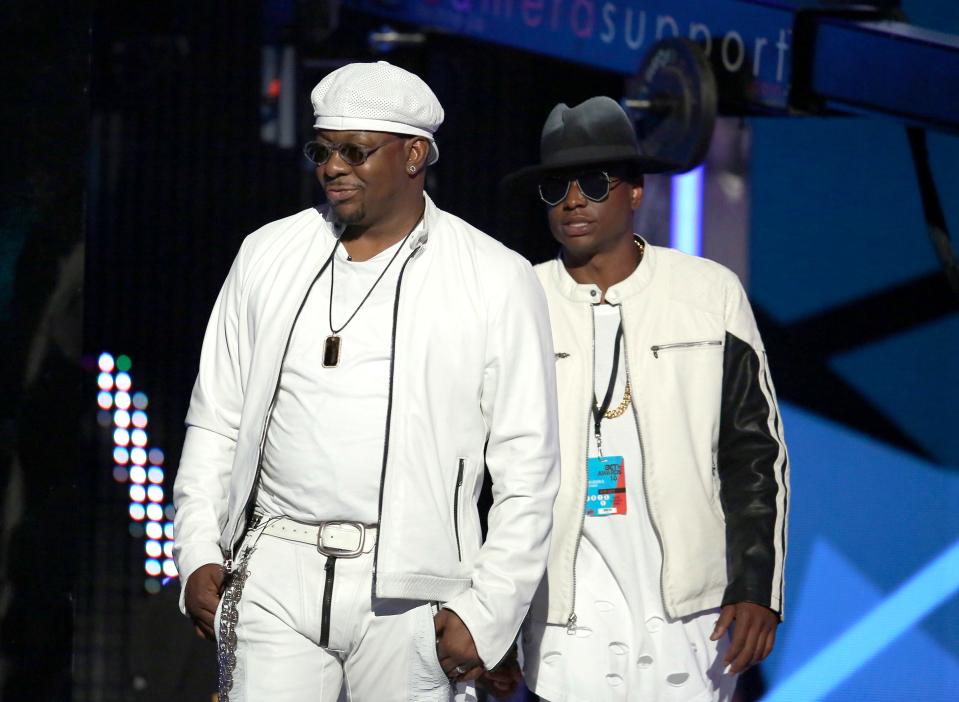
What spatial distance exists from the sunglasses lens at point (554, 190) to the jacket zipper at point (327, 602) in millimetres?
A: 1270

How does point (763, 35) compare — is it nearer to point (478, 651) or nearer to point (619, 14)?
point (619, 14)

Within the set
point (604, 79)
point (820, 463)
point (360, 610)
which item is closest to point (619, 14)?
point (604, 79)

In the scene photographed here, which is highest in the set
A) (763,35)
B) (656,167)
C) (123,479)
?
(763,35)

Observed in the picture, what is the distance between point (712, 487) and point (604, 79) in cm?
226

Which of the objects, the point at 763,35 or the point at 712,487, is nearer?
the point at 712,487

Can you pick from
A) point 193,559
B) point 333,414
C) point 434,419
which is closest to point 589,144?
point 434,419

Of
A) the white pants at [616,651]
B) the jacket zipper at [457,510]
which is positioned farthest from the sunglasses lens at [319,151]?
the white pants at [616,651]

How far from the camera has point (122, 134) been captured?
5.43 metres

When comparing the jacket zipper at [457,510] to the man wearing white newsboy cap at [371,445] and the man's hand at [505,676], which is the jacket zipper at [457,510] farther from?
the man's hand at [505,676]

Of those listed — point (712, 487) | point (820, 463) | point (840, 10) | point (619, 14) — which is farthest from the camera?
point (820, 463)

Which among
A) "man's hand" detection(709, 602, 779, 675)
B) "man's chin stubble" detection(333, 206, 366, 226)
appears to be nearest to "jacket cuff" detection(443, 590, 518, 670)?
"man's hand" detection(709, 602, 779, 675)

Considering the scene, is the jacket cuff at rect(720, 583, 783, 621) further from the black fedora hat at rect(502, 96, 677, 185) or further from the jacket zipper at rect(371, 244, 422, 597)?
the black fedora hat at rect(502, 96, 677, 185)

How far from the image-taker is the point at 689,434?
3.77m

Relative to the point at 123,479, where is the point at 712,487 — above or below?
above
